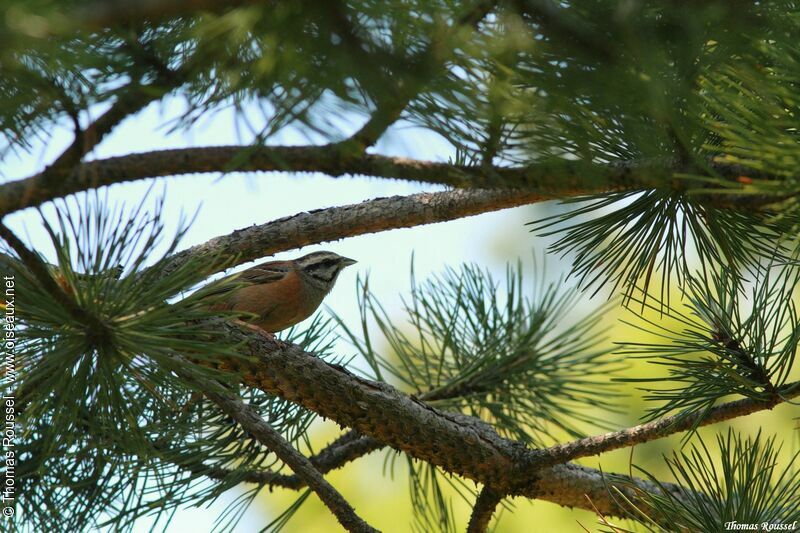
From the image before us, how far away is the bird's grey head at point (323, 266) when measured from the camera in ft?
15.8

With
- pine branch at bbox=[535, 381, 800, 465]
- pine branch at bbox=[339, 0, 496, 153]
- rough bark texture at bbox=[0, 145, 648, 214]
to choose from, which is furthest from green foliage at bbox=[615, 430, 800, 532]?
pine branch at bbox=[339, 0, 496, 153]

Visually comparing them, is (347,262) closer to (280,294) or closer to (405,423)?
(280,294)

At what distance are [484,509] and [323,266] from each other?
2538mm

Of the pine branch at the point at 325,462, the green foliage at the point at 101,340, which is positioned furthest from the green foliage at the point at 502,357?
the green foliage at the point at 101,340

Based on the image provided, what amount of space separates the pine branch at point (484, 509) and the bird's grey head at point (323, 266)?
221cm

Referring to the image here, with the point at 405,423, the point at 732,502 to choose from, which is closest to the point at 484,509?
the point at 405,423

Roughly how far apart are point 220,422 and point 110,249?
132 cm

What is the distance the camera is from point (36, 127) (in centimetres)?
149

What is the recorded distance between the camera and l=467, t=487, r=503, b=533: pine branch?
109 inches

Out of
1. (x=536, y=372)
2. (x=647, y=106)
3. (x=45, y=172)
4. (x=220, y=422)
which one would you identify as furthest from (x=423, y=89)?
(x=536, y=372)

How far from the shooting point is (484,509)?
9.12ft

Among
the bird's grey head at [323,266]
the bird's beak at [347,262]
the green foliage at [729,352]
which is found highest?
the bird's beak at [347,262]

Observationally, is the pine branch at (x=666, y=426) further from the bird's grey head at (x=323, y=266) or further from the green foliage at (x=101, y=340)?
the bird's grey head at (x=323, y=266)

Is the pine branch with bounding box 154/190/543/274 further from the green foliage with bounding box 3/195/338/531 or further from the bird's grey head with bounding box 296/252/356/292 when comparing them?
the bird's grey head with bounding box 296/252/356/292
